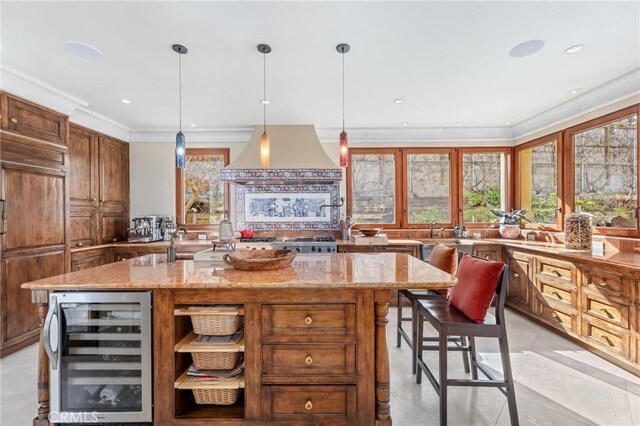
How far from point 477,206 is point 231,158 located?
13.5 feet

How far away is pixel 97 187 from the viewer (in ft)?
13.4

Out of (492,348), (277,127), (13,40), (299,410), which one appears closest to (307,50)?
(277,127)

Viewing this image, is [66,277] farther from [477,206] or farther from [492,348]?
[477,206]

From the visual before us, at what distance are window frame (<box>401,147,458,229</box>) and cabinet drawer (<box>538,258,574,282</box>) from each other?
1.51 meters

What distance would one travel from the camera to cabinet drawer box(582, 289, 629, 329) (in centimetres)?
248

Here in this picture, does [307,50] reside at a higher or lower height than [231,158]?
higher

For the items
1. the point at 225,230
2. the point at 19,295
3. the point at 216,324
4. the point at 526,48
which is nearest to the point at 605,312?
the point at 526,48

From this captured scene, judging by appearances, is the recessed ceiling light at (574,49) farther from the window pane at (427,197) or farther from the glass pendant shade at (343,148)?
the window pane at (427,197)

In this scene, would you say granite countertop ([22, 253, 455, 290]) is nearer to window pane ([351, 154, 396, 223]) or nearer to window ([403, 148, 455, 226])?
window pane ([351, 154, 396, 223])

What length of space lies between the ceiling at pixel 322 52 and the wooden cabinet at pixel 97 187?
675mm

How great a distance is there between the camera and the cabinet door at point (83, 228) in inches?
147

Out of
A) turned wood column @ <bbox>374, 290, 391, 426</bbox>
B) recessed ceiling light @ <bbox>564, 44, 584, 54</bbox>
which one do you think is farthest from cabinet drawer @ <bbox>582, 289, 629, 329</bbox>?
turned wood column @ <bbox>374, 290, 391, 426</bbox>

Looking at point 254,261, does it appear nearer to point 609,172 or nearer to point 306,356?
point 306,356

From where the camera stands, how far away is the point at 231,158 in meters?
4.77
